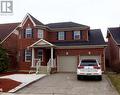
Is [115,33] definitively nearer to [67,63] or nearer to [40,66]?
[67,63]

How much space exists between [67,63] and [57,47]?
2403 millimetres

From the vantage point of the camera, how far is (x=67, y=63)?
3122 cm

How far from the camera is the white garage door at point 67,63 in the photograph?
31.0 metres

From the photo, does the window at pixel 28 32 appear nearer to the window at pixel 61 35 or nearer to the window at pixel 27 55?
the window at pixel 27 55

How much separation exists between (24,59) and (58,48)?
15.2 feet

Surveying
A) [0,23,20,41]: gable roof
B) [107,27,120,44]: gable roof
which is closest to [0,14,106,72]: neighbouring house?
[107,27,120,44]: gable roof

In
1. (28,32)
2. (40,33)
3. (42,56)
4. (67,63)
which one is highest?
(28,32)

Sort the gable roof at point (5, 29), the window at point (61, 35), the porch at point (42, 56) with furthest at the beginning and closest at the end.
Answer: the gable roof at point (5, 29), the window at point (61, 35), the porch at point (42, 56)

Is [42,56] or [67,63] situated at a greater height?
[42,56]

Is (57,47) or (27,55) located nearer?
(57,47)

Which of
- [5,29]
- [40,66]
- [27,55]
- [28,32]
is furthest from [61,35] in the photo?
[5,29]

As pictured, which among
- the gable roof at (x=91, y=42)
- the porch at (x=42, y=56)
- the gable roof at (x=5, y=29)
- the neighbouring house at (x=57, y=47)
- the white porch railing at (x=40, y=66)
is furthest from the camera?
the gable roof at (x=5, y=29)

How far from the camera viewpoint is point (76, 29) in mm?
33000

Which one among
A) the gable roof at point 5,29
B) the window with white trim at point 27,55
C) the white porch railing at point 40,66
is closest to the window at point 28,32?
the window with white trim at point 27,55
